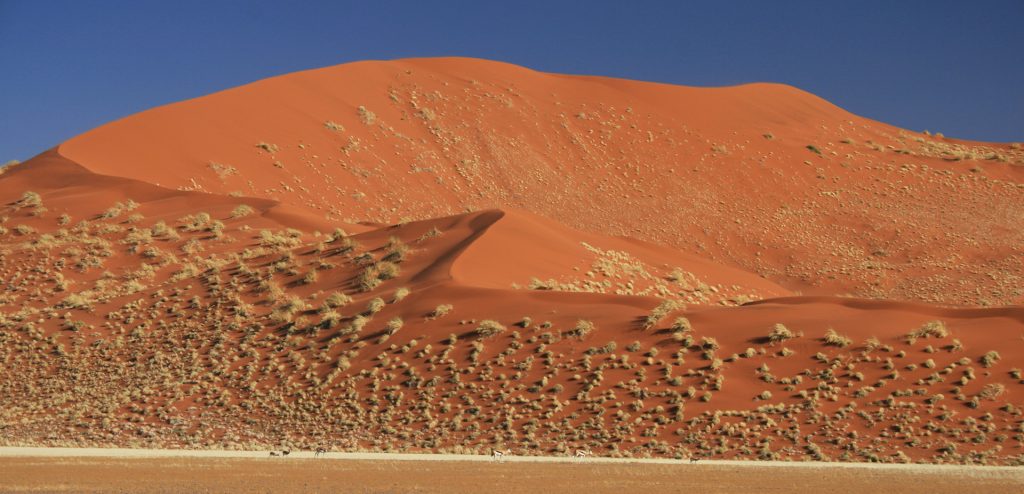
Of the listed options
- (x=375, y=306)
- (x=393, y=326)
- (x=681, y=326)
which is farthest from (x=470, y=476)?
(x=375, y=306)

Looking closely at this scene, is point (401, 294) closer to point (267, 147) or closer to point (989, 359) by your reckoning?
point (989, 359)

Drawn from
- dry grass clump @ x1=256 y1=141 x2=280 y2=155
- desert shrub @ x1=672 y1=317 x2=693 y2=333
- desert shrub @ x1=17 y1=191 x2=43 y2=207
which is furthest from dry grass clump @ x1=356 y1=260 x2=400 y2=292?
dry grass clump @ x1=256 y1=141 x2=280 y2=155

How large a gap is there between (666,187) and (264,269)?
30.3 metres

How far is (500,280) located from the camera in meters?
34.7

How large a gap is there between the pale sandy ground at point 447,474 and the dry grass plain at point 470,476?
2 cm

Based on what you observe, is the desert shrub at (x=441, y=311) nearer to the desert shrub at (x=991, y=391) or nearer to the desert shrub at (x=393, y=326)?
the desert shrub at (x=393, y=326)

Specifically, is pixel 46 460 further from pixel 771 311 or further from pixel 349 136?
pixel 349 136

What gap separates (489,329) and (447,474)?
10.2 metres

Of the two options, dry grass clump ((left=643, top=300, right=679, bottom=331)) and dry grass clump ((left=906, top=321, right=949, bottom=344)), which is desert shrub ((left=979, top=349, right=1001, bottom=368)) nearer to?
dry grass clump ((left=906, top=321, right=949, bottom=344))

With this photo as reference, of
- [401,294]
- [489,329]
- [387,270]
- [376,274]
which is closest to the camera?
[489,329]

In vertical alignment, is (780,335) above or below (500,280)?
Answer: below

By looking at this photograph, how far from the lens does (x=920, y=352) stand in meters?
26.9

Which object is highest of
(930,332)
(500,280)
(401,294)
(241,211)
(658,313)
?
(241,211)

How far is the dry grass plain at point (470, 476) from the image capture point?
18.2 metres
